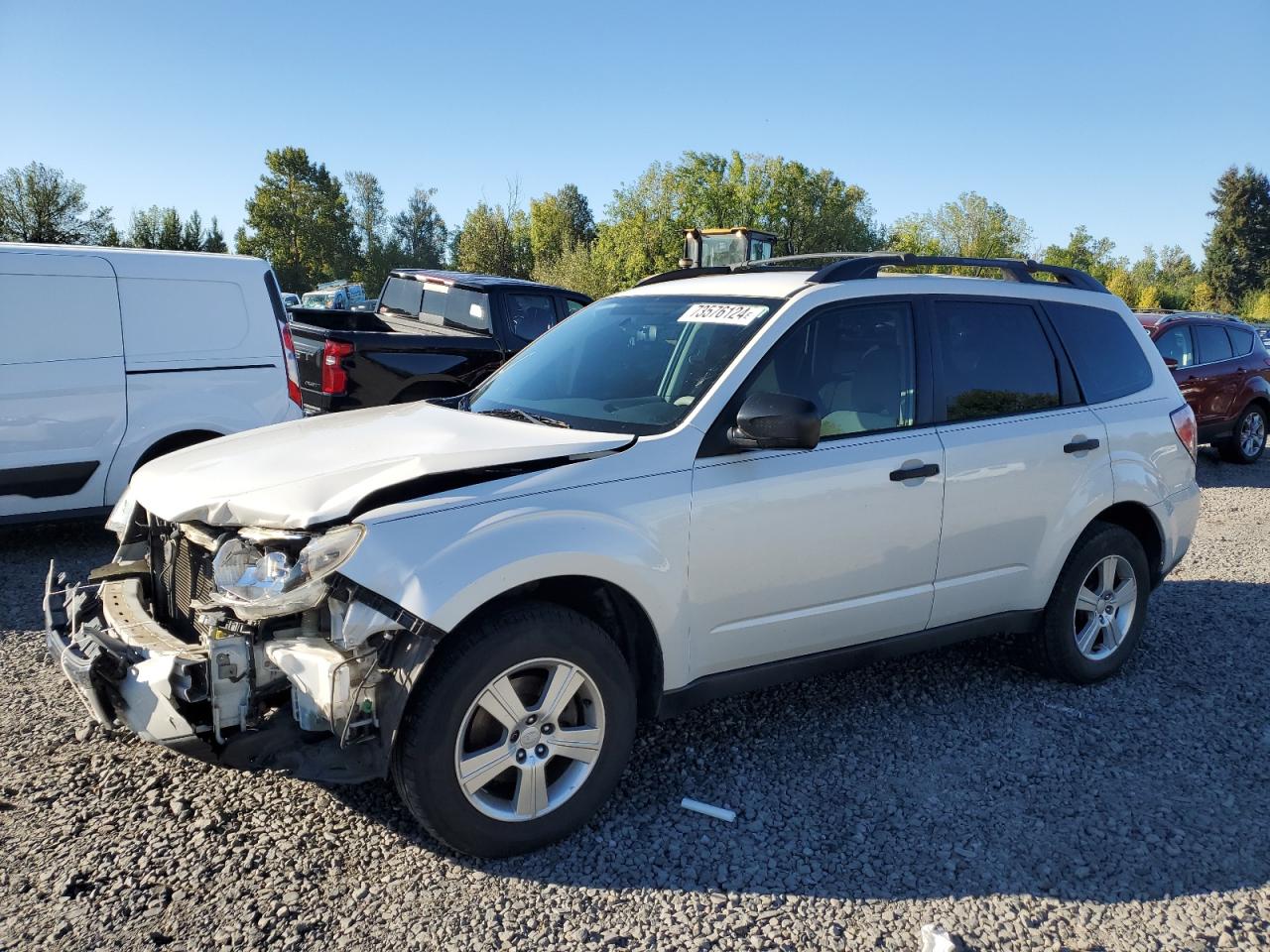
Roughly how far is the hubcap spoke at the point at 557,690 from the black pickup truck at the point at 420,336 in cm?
609

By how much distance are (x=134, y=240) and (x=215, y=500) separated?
2503 inches

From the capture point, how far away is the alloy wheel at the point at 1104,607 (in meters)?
4.68

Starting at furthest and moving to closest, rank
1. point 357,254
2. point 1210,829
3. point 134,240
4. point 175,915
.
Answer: point 357,254 < point 134,240 < point 1210,829 < point 175,915

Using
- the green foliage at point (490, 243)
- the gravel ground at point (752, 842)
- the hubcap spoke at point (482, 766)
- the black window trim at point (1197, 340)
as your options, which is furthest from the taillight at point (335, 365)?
the green foliage at point (490, 243)

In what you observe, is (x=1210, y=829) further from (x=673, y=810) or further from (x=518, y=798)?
(x=518, y=798)

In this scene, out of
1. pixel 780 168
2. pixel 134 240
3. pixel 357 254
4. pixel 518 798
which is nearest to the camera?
pixel 518 798

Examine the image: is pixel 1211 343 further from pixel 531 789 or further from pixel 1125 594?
→ pixel 531 789

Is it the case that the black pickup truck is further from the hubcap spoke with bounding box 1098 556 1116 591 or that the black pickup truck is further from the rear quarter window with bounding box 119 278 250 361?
the hubcap spoke with bounding box 1098 556 1116 591

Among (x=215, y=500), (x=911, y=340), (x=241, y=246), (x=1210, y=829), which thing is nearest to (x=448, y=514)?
(x=215, y=500)

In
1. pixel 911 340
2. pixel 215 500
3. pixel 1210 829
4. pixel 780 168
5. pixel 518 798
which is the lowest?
pixel 1210 829

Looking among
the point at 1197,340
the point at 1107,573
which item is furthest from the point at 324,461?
the point at 1197,340

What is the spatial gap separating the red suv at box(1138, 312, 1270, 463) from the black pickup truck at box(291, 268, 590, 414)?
7.57 meters

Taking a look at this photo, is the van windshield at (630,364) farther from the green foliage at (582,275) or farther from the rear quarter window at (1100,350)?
the green foliage at (582,275)

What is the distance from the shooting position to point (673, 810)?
136 inches
